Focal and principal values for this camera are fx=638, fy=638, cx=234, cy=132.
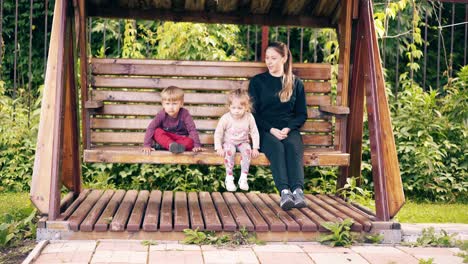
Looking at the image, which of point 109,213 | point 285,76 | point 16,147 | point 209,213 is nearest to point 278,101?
point 285,76

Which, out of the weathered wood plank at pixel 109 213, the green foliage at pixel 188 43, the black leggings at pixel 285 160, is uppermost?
the green foliage at pixel 188 43

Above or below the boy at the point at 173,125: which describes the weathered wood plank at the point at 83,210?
below

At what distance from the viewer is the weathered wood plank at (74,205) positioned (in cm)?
450

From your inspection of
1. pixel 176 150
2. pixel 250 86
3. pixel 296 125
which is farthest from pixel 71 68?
pixel 296 125

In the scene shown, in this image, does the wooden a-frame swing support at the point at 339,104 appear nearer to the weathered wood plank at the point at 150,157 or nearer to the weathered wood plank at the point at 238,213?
the weathered wood plank at the point at 150,157

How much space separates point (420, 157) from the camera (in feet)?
21.6

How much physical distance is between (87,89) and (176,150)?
113cm

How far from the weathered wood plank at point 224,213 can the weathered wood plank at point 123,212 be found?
0.68 metres

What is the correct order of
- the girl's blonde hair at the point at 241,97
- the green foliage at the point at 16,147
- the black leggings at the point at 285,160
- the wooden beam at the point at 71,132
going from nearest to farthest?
the black leggings at the point at 285,160 → the wooden beam at the point at 71,132 → the girl's blonde hair at the point at 241,97 → the green foliage at the point at 16,147

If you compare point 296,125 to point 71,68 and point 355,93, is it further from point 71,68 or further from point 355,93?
point 71,68

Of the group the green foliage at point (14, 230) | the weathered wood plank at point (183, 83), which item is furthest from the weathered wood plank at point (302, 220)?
the green foliage at point (14, 230)

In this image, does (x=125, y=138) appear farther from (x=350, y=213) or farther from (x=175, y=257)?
(x=350, y=213)

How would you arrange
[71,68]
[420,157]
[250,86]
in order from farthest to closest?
[420,157] → [250,86] → [71,68]

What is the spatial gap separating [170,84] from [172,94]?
1.26 ft
